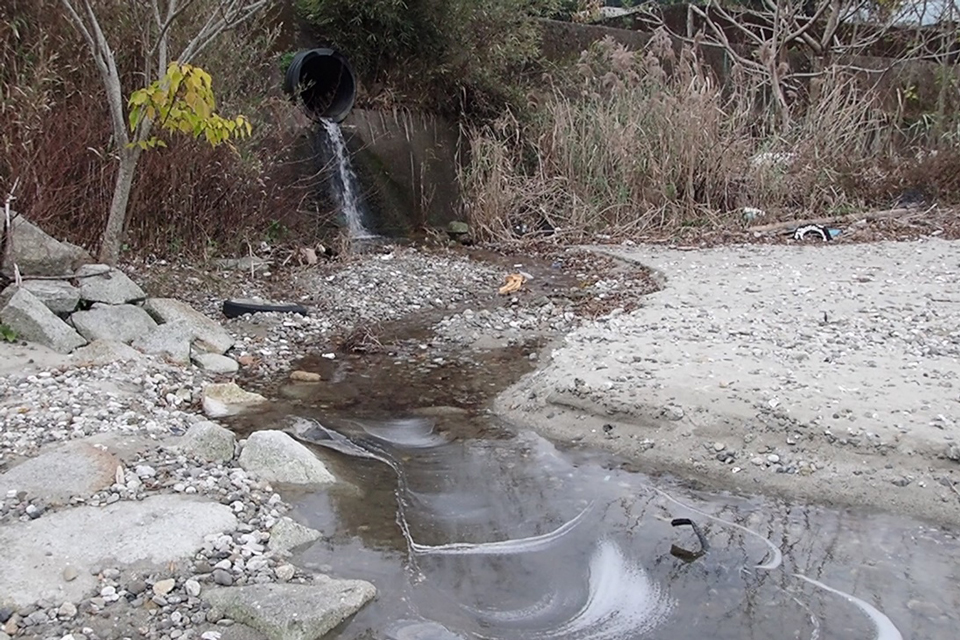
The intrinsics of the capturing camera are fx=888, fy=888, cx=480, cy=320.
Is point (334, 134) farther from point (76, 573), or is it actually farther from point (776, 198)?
point (76, 573)

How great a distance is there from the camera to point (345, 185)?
8.95 metres

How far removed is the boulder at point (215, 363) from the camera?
497 cm

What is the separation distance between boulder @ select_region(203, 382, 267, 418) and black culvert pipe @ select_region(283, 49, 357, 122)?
4.89 meters

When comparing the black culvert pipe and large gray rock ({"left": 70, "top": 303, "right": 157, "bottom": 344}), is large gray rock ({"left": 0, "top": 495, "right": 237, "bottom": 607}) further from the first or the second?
the black culvert pipe

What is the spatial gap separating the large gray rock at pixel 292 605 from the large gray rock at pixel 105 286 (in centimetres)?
311

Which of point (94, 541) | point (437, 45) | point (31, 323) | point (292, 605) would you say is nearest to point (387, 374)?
point (31, 323)

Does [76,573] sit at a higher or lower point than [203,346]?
higher

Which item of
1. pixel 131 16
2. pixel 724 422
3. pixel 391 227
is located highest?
pixel 131 16

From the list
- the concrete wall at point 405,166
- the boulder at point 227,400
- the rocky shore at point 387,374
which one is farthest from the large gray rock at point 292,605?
the concrete wall at point 405,166

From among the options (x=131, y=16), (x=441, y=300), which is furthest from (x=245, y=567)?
(x=131, y=16)

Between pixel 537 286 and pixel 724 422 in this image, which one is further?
pixel 537 286

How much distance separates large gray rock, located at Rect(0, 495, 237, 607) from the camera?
2.50 m

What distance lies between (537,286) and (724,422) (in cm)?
364

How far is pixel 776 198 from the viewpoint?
941cm
